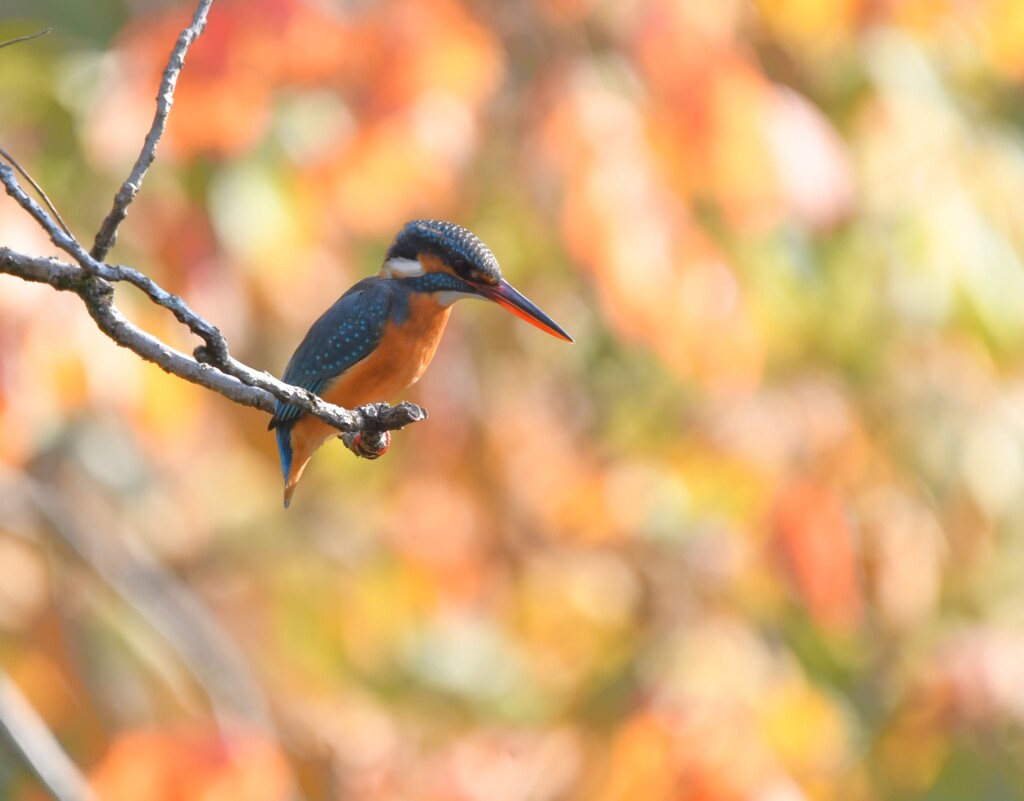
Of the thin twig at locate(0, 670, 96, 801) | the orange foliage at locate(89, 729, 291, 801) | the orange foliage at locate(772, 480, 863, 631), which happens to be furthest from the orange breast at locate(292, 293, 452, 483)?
the orange foliage at locate(772, 480, 863, 631)

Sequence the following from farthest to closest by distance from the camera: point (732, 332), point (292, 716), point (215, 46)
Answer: point (292, 716) → point (732, 332) → point (215, 46)

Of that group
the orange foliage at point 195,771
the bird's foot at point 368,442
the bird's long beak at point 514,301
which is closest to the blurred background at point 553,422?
the orange foliage at point 195,771

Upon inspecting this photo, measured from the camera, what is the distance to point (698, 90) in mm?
4457

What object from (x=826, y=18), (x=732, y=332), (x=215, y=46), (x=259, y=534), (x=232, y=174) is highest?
(x=826, y=18)

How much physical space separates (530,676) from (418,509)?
109 cm

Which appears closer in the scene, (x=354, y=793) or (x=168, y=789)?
(x=168, y=789)

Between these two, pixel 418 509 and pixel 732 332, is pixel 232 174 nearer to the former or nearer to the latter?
pixel 732 332

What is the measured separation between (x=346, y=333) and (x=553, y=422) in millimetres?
5396

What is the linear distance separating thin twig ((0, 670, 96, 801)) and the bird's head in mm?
1934

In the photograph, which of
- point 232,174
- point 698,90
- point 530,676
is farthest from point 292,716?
point 698,90

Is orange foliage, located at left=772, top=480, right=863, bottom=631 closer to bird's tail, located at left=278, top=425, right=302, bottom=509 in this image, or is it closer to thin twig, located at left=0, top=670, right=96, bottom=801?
thin twig, located at left=0, top=670, right=96, bottom=801

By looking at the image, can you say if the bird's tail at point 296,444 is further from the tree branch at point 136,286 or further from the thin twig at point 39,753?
the thin twig at point 39,753

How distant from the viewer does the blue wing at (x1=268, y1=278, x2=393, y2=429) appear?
2.19m

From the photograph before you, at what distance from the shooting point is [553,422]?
7.57m
